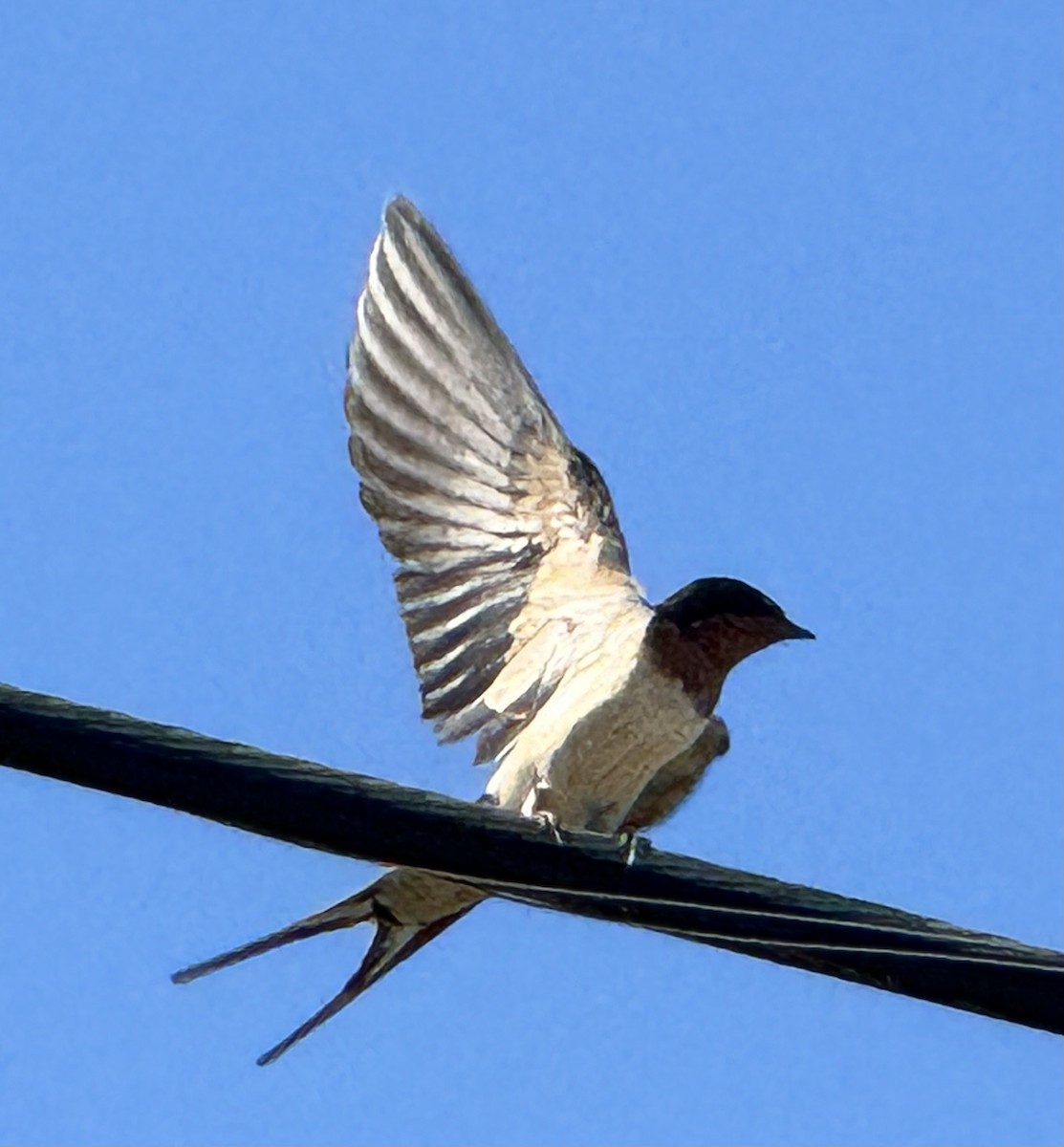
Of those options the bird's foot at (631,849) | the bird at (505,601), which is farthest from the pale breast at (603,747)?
the bird's foot at (631,849)

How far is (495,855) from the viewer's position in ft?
12.5

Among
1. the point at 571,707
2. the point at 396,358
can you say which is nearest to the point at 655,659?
the point at 571,707

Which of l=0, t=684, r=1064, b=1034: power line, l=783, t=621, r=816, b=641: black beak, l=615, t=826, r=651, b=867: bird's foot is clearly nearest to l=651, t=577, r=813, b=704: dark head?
l=783, t=621, r=816, b=641: black beak

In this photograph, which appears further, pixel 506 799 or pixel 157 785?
pixel 506 799

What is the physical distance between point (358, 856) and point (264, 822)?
14 centimetres

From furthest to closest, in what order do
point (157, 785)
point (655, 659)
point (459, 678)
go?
point (459, 678) < point (655, 659) < point (157, 785)

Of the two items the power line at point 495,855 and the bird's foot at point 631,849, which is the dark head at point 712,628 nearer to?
the bird's foot at point 631,849

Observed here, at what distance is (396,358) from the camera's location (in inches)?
237

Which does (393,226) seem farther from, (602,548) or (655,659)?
(655,659)

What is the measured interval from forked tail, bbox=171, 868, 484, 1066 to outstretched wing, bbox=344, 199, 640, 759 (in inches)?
24.9

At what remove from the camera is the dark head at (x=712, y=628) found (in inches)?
199

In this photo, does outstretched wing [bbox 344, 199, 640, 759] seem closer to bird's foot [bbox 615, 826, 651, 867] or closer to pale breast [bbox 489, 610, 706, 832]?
pale breast [bbox 489, 610, 706, 832]

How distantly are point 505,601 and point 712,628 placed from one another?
2.78 ft

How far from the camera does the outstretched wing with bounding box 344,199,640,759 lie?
5.75 metres
